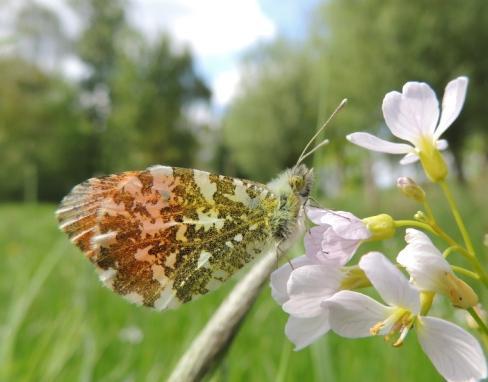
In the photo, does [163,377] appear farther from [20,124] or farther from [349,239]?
[20,124]

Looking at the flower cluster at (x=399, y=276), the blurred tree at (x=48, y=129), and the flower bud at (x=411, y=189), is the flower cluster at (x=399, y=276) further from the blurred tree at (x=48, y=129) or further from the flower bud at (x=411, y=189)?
the blurred tree at (x=48, y=129)

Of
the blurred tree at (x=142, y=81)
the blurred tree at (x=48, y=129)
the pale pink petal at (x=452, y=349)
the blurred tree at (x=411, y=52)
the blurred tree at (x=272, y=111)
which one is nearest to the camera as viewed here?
the pale pink petal at (x=452, y=349)

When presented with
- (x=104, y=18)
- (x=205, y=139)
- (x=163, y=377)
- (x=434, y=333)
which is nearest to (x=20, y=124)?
(x=104, y=18)

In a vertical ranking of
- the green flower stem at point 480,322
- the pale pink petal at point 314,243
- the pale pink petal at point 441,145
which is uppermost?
the pale pink petal at point 441,145

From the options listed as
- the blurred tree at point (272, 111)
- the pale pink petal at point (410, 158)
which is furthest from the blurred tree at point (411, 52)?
the pale pink petal at point (410, 158)

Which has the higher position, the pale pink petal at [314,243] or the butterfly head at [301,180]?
the pale pink petal at [314,243]

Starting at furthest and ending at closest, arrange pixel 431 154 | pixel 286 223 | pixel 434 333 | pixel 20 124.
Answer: pixel 20 124, pixel 286 223, pixel 431 154, pixel 434 333

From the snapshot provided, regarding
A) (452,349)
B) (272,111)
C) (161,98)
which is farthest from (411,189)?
(161,98)
